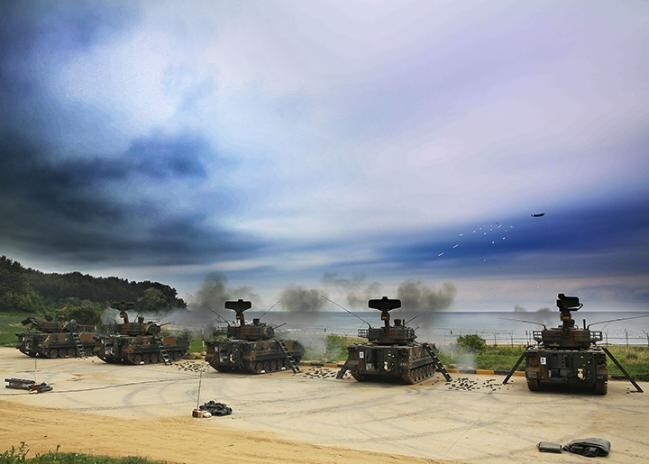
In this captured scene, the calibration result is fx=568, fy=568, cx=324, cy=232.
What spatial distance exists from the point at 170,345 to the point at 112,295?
78.1 metres

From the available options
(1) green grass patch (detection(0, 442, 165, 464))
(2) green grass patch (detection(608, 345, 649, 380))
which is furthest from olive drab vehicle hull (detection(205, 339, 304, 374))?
(1) green grass patch (detection(0, 442, 165, 464))

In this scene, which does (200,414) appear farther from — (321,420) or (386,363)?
(386,363)

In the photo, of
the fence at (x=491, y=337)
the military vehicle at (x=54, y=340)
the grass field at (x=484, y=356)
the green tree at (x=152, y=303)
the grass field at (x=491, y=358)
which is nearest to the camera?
the grass field at (x=491, y=358)

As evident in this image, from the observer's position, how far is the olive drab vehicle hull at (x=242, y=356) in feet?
100

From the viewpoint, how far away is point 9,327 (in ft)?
230

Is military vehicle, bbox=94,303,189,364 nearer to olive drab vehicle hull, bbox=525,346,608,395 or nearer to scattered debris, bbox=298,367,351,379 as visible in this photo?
scattered debris, bbox=298,367,351,379

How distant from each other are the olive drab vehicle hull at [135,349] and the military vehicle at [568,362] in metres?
23.6

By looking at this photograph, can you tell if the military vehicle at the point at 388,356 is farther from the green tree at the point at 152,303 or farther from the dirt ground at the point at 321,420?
the green tree at the point at 152,303

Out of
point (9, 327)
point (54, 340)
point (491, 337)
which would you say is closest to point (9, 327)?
point (9, 327)

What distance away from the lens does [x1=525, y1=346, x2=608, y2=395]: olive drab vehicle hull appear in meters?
22.5

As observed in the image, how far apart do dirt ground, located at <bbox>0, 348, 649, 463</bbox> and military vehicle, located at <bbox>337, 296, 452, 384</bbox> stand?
0.96 metres

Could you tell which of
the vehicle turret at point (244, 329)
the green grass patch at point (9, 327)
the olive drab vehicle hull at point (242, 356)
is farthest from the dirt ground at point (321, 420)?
the green grass patch at point (9, 327)

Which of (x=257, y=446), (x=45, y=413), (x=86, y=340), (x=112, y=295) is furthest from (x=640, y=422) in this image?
(x=112, y=295)

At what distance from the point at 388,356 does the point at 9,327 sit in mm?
61162
